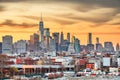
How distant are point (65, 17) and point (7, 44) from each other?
798 millimetres

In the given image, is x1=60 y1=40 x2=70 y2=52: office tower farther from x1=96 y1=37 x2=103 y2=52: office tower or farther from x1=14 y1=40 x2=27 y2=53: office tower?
x1=14 y1=40 x2=27 y2=53: office tower

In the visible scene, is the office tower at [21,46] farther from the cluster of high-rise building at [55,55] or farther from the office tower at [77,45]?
the office tower at [77,45]

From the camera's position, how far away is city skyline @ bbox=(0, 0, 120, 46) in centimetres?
500

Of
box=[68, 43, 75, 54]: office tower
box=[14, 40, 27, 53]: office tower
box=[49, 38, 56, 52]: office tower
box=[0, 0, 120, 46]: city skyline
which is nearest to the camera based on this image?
box=[0, 0, 120, 46]: city skyline

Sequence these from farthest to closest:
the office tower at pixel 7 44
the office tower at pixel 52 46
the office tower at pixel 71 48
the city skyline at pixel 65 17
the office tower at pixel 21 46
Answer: the office tower at pixel 71 48
the office tower at pixel 52 46
the office tower at pixel 21 46
the office tower at pixel 7 44
the city skyline at pixel 65 17

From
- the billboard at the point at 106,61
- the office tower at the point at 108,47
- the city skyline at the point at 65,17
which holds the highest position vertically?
the city skyline at the point at 65,17

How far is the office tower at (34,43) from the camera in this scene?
17.6 ft

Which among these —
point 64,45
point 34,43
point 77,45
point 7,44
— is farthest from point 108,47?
point 7,44

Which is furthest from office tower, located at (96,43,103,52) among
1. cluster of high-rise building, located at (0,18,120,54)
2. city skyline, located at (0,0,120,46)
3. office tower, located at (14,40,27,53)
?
office tower, located at (14,40,27,53)

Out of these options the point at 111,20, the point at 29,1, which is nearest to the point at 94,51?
the point at 111,20

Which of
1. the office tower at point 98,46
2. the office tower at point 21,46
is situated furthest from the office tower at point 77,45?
the office tower at point 21,46

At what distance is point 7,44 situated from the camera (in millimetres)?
5348

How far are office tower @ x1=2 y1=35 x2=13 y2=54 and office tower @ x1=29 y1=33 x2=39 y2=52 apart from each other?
27 centimetres

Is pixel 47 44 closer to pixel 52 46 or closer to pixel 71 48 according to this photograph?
pixel 52 46
